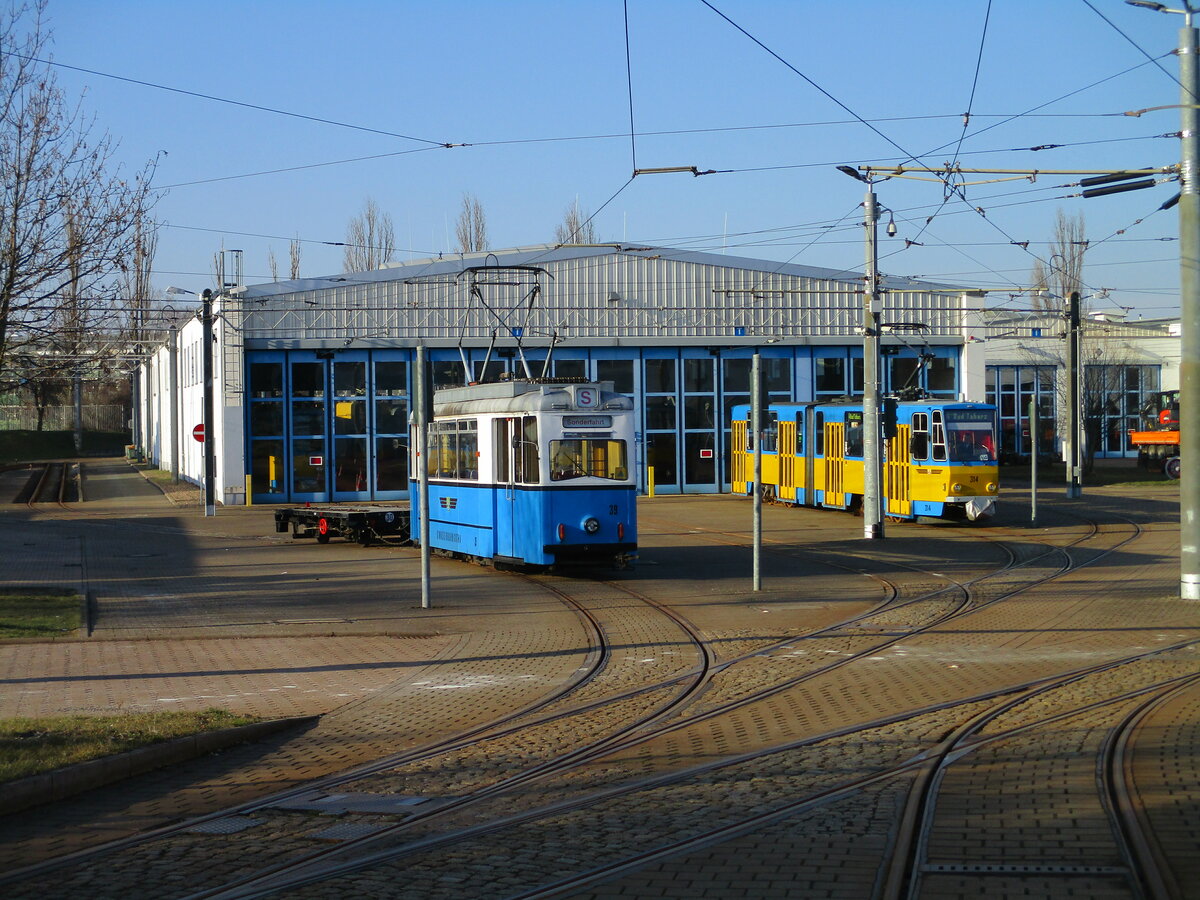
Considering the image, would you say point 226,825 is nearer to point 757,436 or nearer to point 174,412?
point 757,436

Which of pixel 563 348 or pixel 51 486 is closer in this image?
pixel 563 348

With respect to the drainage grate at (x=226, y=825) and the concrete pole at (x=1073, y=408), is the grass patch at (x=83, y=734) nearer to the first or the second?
the drainage grate at (x=226, y=825)

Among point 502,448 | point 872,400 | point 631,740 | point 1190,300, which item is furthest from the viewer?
point 872,400

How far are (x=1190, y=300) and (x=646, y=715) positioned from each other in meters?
9.95

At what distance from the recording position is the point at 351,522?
87.5ft

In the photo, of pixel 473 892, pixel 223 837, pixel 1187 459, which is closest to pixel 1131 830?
pixel 473 892

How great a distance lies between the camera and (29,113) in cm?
1459

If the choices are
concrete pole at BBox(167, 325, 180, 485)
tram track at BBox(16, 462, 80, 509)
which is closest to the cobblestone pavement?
tram track at BBox(16, 462, 80, 509)

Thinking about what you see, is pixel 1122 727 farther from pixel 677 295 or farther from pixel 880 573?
pixel 677 295

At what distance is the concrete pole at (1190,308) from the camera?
16000mm

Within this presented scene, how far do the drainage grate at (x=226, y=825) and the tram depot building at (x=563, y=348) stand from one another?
33167 mm

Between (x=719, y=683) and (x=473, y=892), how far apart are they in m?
5.82

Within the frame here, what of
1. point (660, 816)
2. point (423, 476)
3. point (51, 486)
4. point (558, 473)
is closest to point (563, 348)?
point (51, 486)

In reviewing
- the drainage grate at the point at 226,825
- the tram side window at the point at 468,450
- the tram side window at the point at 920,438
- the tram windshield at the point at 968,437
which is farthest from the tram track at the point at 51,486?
the drainage grate at the point at 226,825
